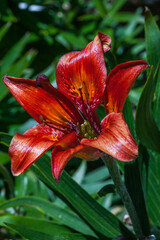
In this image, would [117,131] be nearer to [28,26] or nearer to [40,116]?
[40,116]

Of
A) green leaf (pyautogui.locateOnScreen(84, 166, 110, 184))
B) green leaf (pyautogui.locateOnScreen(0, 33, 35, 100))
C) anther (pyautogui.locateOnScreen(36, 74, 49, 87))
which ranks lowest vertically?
green leaf (pyautogui.locateOnScreen(84, 166, 110, 184))

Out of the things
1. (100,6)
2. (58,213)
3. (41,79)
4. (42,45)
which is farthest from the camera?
Result: (100,6)

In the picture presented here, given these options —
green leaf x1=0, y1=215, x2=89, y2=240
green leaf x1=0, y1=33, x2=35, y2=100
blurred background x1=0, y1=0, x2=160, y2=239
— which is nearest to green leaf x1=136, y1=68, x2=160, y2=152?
green leaf x1=0, y1=215, x2=89, y2=240

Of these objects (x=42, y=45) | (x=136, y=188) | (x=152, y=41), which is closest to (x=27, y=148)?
(x=136, y=188)

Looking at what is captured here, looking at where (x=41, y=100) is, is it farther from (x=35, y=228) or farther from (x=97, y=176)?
(x=97, y=176)

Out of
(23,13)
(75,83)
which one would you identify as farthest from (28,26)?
(75,83)

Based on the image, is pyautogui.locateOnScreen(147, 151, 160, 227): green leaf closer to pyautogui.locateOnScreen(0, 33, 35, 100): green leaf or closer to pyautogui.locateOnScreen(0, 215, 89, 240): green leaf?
pyautogui.locateOnScreen(0, 215, 89, 240): green leaf
